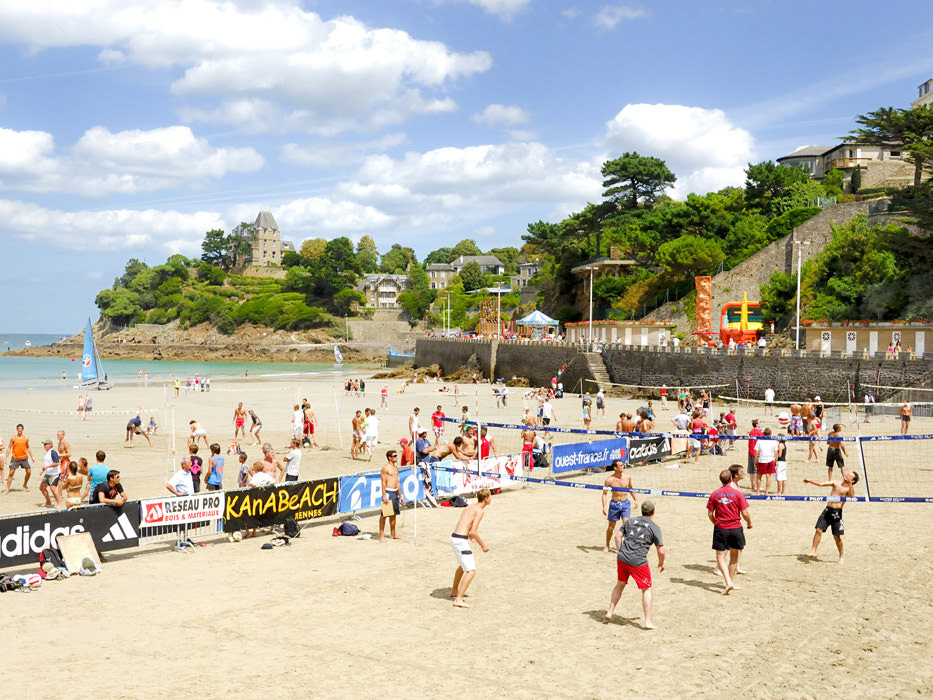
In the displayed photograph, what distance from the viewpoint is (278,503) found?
485 inches

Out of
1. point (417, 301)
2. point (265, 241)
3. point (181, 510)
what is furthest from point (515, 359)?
point (265, 241)

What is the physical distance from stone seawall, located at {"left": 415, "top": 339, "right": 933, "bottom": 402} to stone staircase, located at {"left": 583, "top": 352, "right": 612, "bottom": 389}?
25cm

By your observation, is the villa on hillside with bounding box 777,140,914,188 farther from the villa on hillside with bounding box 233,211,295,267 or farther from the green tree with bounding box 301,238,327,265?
the villa on hillside with bounding box 233,211,295,267

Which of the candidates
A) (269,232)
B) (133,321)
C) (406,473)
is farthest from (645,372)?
(269,232)

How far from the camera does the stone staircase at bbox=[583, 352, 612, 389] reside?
141 ft

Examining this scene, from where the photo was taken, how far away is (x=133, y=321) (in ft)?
410

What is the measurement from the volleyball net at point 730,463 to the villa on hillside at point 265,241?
16112cm

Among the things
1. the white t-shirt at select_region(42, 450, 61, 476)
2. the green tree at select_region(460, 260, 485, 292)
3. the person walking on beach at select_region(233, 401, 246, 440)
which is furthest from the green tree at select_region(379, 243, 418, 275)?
the white t-shirt at select_region(42, 450, 61, 476)

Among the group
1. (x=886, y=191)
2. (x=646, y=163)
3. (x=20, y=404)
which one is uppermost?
(x=646, y=163)

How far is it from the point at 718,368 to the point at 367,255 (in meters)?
124

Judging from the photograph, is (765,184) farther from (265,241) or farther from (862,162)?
→ (265,241)

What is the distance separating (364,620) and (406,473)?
574 centimetres

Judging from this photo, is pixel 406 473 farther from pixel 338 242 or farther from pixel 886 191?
pixel 338 242

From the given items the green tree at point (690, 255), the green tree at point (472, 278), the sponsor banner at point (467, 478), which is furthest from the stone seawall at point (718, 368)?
the green tree at point (472, 278)
